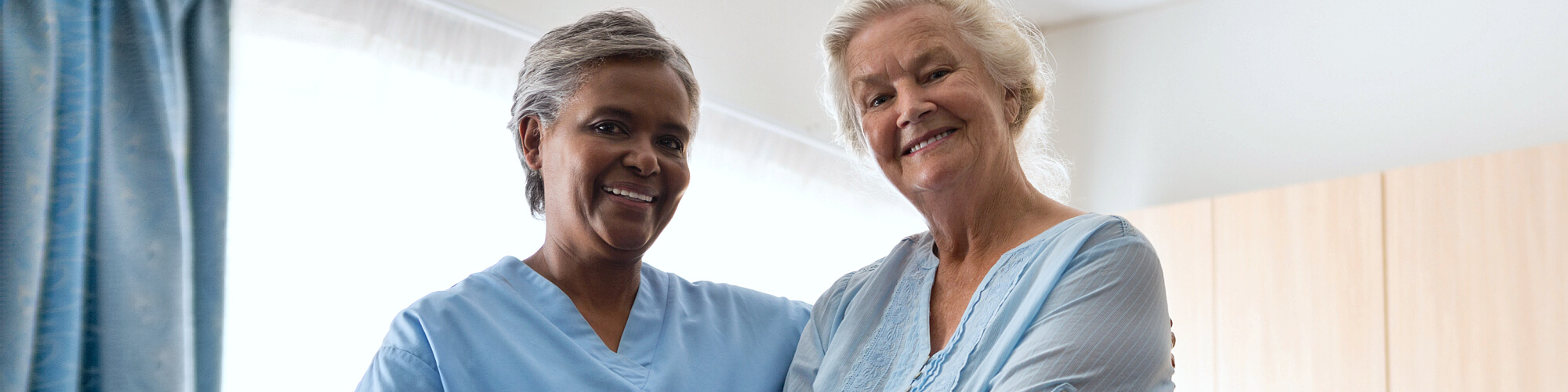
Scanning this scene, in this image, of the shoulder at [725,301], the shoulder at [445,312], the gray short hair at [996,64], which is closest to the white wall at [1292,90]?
the gray short hair at [996,64]

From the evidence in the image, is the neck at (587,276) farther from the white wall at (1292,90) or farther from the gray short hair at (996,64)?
the white wall at (1292,90)

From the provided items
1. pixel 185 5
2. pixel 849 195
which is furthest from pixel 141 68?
pixel 849 195

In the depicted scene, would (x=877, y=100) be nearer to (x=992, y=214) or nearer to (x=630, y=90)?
(x=992, y=214)

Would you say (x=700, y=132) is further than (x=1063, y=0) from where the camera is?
No

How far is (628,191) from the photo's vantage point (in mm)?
1400

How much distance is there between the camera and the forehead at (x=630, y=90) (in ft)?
4.58

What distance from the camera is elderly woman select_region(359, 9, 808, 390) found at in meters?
1.33

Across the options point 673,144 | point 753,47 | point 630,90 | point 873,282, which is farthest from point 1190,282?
point 630,90

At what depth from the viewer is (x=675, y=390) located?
1.39 m

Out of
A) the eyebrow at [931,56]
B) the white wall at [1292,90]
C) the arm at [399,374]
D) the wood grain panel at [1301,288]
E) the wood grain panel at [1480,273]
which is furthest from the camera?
the white wall at [1292,90]

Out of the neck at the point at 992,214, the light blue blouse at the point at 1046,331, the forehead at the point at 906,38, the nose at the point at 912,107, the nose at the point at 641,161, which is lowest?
the light blue blouse at the point at 1046,331

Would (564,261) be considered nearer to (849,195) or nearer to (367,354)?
(367,354)

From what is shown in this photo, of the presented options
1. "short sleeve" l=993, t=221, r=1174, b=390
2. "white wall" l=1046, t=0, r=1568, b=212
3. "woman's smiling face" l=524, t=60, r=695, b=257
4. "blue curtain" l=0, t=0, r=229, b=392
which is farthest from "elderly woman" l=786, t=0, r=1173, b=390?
"white wall" l=1046, t=0, r=1568, b=212

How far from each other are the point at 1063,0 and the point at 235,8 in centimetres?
308
